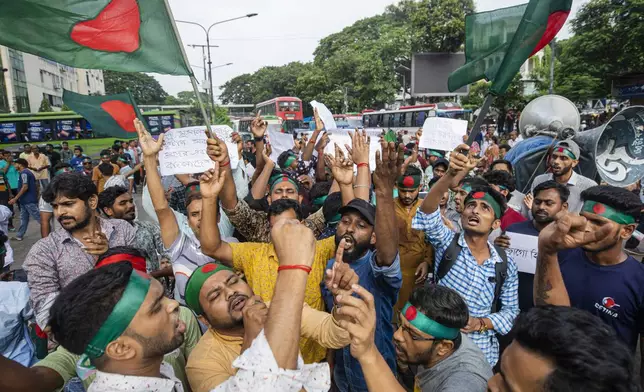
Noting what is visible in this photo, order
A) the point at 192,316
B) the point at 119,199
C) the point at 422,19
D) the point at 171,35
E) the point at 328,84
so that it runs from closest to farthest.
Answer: the point at 192,316
the point at 171,35
the point at 119,199
the point at 422,19
the point at 328,84

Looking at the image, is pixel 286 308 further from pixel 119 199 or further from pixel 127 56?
pixel 119 199

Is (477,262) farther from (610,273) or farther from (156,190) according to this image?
(156,190)

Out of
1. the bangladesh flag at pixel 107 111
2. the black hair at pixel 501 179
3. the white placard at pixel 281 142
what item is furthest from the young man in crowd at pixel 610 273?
the white placard at pixel 281 142

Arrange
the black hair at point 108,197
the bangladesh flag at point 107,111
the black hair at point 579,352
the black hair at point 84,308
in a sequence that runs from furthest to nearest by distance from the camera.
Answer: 1. the bangladesh flag at point 107,111
2. the black hair at point 108,197
3. the black hair at point 84,308
4. the black hair at point 579,352

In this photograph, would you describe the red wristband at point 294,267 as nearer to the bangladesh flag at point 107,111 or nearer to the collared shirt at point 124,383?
the collared shirt at point 124,383

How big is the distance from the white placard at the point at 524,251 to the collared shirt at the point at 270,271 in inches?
53.3

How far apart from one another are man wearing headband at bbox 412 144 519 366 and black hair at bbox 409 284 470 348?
0.59 m

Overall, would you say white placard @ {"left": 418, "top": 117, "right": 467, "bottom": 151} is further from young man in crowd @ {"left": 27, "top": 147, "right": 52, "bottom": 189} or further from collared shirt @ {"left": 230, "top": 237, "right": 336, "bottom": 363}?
young man in crowd @ {"left": 27, "top": 147, "right": 52, "bottom": 189}

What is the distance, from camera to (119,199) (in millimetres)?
3770

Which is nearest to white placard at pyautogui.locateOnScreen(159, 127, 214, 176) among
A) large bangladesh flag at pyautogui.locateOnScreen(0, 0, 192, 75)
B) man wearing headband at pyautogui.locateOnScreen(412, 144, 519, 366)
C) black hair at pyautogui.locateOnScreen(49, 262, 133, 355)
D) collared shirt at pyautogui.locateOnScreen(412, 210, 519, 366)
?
large bangladesh flag at pyautogui.locateOnScreen(0, 0, 192, 75)

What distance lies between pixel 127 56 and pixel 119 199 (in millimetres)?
1726

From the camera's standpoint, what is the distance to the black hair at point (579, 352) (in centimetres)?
108

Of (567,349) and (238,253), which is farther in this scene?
(238,253)

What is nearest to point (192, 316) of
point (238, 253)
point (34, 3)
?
Result: point (238, 253)
